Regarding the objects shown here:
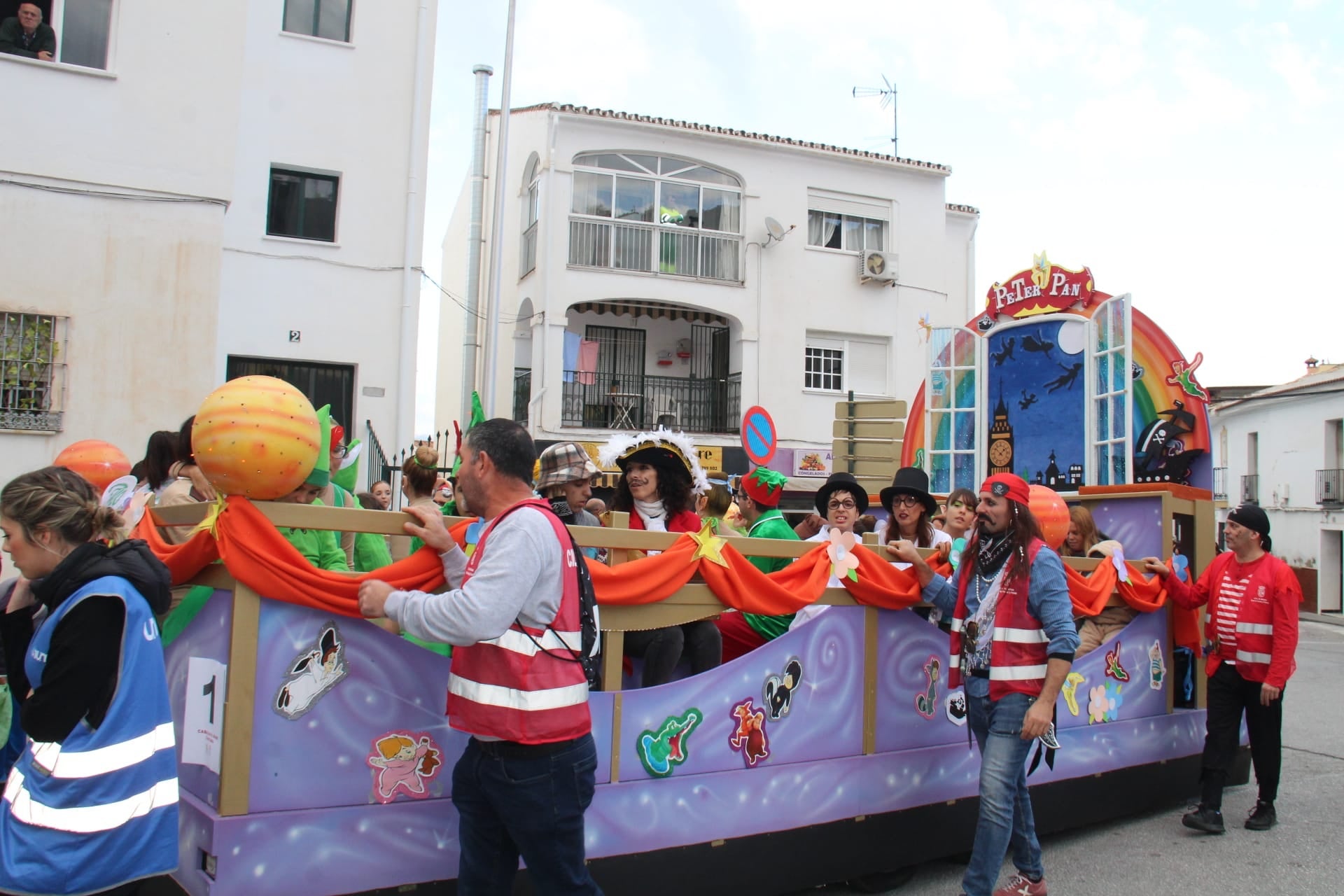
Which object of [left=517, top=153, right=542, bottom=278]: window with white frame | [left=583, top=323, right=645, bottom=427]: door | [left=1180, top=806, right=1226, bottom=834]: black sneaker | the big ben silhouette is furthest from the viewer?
[left=583, top=323, right=645, bottom=427]: door

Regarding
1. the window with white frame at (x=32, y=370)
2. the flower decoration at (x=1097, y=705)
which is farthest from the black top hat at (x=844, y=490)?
the window with white frame at (x=32, y=370)

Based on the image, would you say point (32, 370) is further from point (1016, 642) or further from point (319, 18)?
point (1016, 642)

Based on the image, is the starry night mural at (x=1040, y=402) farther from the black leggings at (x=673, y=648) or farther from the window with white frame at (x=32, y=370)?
the window with white frame at (x=32, y=370)

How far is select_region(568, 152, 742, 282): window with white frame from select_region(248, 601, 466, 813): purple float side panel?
1880 cm

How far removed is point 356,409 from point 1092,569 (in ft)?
35.7

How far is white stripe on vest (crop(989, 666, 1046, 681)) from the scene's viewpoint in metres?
4.70

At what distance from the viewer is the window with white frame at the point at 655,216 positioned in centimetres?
2211

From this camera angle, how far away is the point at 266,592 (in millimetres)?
3451

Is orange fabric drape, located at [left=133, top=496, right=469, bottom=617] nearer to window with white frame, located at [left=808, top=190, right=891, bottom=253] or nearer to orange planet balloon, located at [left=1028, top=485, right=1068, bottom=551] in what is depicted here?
orange planet balloon, located at [left=1028, top=485, right=1068, bottom=551]

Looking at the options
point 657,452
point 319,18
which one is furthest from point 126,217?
point 657,452

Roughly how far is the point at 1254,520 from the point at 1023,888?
3.03m

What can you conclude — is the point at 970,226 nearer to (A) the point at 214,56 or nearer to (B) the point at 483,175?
(B) the point at 483,175

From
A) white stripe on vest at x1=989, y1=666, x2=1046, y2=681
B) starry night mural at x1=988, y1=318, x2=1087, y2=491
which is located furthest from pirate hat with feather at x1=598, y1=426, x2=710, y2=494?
starry night mural at x1=988, y1=318, x2=1087, y2=491

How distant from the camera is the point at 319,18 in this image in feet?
48.5
